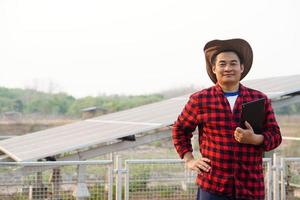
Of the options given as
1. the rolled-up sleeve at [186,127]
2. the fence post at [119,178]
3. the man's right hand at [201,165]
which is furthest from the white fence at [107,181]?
the man's right hand at [201,165]

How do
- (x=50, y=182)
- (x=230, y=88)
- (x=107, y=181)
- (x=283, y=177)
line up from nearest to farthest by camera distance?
1. (x=230, y=88)
2. (x=107, y=181)
3. (x=50, y=182)
4. (x=283, y=177)

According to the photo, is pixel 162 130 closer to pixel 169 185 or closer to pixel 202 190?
pixel 169 185

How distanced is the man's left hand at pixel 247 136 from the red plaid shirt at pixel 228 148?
0.06 metres

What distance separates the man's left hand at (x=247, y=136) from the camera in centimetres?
238

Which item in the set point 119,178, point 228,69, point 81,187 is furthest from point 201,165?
point 81,187

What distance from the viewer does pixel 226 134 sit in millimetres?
2498

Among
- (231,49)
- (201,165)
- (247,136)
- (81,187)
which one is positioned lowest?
(81,187)

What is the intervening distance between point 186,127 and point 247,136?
40 cm

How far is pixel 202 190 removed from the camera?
8.43 ft

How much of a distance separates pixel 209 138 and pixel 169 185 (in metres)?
4.23

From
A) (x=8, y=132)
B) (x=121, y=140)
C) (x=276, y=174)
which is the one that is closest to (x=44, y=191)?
(x=121, y=140)

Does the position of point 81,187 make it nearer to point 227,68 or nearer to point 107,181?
point 107,181

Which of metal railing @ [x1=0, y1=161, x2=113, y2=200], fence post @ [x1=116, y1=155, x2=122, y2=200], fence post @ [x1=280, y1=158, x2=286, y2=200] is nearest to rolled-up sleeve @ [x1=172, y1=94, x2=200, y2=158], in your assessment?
metal railing @ [x1=0, y1=161, x2=113, y2=200]

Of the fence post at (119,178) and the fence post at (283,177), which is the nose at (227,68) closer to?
the fence post at (119,178)
